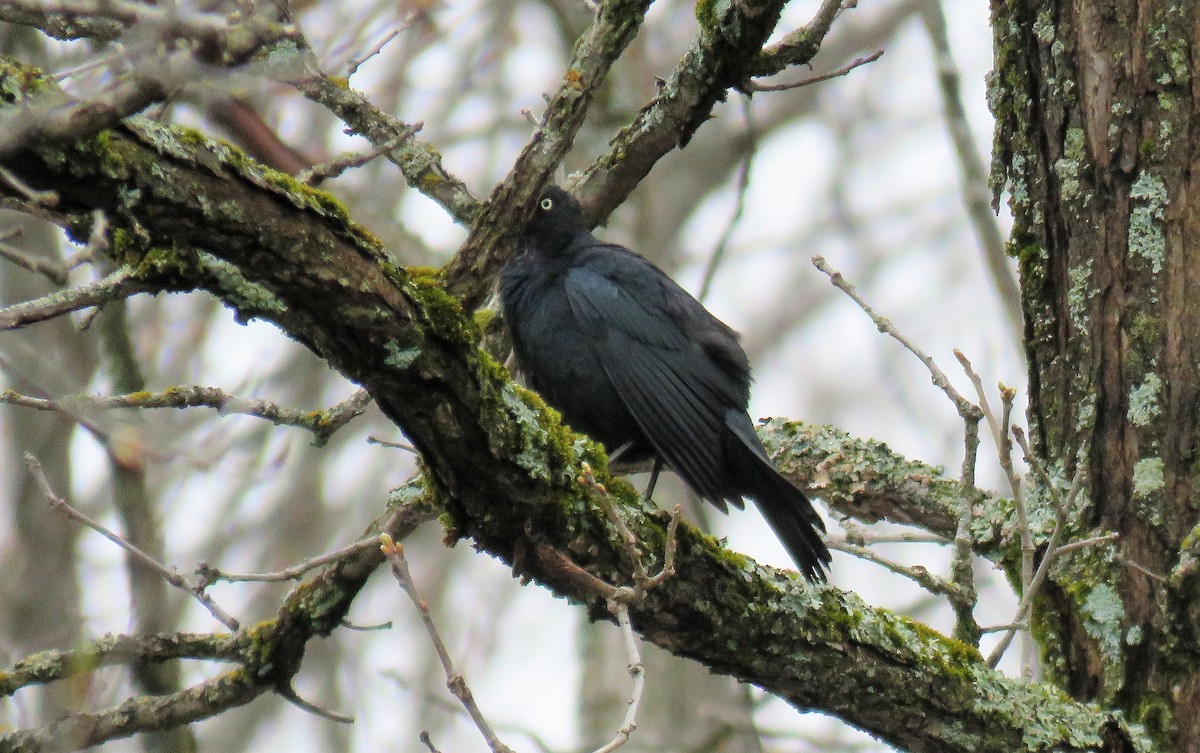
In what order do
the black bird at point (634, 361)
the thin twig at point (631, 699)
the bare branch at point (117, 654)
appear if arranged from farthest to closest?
the black bird at point (634, 361), the bare branch at point (117, 654), the thin twig at point (631, 699)

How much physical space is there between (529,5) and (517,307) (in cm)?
695

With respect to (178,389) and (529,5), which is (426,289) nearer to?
(178,389)

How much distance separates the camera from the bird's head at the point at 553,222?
15.9 ft

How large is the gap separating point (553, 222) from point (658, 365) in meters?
0.89

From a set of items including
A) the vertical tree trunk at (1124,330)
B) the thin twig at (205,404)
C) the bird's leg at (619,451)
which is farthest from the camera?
the bird's leg at (619,451)

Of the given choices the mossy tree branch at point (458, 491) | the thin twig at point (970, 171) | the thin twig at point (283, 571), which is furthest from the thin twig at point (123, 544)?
the thin twig at point (970, 171)

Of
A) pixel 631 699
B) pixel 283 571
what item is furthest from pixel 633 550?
pixel 283 571

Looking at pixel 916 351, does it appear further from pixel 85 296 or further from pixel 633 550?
pixel 85 296

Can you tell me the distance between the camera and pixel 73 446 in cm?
498

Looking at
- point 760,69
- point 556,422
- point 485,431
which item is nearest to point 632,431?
point 760,69

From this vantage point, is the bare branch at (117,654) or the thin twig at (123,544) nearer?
the thin twig at (123,544)

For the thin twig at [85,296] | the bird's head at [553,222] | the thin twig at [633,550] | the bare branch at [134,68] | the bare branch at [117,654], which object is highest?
the bird's head at [553,222]

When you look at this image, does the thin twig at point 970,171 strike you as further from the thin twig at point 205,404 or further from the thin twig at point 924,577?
the thin twig at point 205,404

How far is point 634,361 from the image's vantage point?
4.43 m
